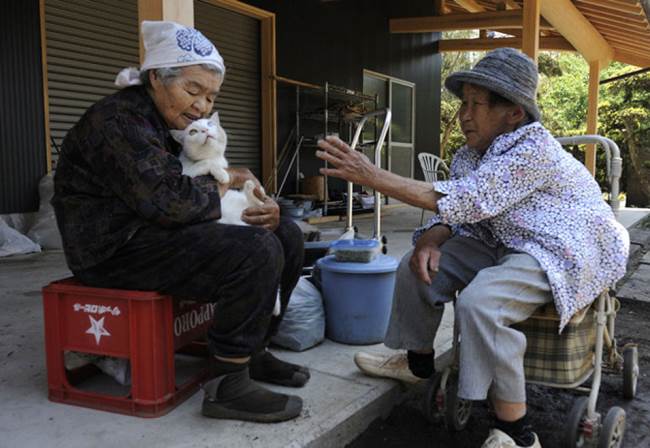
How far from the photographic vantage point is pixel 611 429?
190 centimetres

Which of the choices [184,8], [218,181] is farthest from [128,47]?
[218,181]

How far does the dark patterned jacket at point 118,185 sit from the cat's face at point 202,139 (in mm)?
82

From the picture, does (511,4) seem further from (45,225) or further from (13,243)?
(13,243)

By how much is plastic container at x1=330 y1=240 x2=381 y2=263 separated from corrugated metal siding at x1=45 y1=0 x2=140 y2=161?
3.80 metres

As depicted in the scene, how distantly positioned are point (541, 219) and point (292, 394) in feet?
3.69

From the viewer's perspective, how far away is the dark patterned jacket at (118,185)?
5.83 ft

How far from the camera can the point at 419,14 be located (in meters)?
11.2

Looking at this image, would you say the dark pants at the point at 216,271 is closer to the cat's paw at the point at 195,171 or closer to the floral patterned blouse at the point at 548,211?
the cat's paw at the point at 195,171

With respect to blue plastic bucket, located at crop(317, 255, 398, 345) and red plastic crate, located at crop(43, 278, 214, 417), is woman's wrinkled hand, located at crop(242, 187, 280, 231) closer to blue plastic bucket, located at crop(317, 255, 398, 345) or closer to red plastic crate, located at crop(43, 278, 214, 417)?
red plastic crate, located at crop(43, 278, 214, 417)

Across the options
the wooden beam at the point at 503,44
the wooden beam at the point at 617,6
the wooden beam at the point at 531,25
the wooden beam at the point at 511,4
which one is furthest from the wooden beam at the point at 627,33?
the wooden beam at the point at 531,25

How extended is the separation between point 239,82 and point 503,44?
562cm

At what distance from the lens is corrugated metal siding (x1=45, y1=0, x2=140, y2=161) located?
527 cm

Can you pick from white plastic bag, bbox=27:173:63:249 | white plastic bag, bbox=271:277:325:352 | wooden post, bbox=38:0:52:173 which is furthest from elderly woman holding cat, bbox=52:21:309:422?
wooden post, bbox=38:0:52:173

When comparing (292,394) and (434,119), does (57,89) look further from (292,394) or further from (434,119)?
(434,119)
